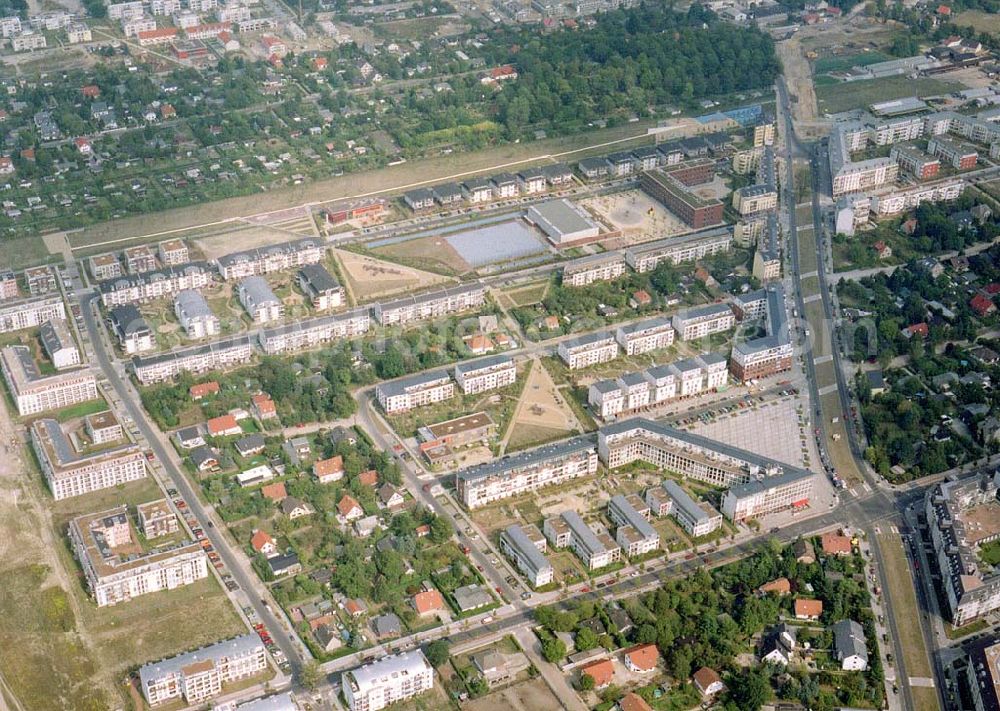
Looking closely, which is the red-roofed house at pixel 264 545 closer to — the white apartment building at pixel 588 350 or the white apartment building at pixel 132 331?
the white apartment building at pixel 132 331

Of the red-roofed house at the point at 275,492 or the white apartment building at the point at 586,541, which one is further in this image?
the red-roofed house at the point at 275,492

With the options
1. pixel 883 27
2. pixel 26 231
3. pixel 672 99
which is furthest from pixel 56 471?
pixel 883 27

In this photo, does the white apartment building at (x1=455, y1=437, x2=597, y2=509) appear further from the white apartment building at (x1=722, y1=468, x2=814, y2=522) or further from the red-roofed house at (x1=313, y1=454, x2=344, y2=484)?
the white apartment building at (x1=722, y1=468, x2=814, y2=522)

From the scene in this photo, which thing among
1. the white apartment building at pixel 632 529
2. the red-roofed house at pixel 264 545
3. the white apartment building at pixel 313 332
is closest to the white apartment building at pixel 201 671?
the red-roofed house at pixel 264 545

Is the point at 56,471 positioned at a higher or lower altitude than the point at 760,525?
higher

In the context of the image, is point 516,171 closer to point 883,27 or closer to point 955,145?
point 955,145

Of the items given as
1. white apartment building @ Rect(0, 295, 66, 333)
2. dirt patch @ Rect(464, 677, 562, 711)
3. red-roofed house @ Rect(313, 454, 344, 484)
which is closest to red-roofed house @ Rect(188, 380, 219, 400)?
red-roofed house @ Rect(313, 454, 344, 484)
